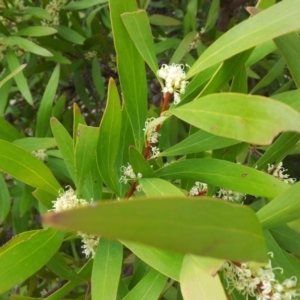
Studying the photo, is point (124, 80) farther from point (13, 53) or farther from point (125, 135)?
point (13, 53)

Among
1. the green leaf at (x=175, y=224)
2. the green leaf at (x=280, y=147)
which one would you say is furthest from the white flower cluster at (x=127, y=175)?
the green leaf at (x=175, y=224)

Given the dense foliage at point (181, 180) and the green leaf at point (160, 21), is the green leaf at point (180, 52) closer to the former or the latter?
the green leaf at point (160, 21)

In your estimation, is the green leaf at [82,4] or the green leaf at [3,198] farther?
the green leaf at [82,4]

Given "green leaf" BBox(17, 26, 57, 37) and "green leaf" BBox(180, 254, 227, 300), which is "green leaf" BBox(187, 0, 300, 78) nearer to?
"green leaf" BBox(180, 254, 227, 300)

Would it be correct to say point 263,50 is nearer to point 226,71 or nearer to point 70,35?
point 226,71

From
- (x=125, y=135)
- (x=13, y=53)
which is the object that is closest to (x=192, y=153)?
(x=125, y=135)

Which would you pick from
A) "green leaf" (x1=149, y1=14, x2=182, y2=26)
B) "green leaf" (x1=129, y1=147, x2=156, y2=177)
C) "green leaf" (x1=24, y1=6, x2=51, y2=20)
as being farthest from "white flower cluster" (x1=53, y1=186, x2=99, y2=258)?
"green leaf" (x1=149, y1=14, x2=182, y2=26)

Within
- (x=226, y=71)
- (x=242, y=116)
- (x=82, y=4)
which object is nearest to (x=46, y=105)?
(x=82, y=4)
